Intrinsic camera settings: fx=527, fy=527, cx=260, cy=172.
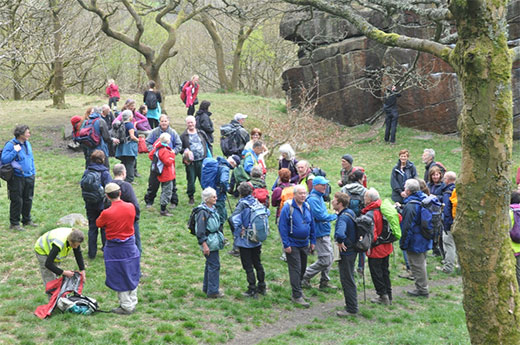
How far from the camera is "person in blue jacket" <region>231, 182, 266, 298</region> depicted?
8.30m

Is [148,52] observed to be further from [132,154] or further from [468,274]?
[468,274]

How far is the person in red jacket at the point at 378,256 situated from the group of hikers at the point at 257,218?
17 millimetres

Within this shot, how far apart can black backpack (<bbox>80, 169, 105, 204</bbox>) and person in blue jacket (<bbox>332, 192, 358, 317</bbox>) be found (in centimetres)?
388

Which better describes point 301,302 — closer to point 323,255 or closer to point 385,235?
point 323,255

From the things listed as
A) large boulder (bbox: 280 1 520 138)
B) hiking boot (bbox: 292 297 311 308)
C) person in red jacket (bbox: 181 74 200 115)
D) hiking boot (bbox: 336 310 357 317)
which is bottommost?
hiking boot (bbox: 336 310 357 317)

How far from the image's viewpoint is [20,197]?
1046 cm

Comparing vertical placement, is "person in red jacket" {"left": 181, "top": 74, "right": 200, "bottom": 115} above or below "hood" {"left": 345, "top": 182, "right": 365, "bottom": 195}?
above

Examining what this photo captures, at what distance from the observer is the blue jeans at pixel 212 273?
8312 mm

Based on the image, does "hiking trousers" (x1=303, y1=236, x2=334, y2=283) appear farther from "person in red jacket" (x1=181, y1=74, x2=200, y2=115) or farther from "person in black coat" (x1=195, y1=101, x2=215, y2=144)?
"person in red jacket" (x1=181, y1=74, x2=200, y2=115)

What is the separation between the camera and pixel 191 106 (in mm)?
17781

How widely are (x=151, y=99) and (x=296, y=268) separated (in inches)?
376

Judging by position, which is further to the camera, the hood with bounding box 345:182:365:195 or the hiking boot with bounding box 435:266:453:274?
the hiking boot with bounding box 435:266:453:274

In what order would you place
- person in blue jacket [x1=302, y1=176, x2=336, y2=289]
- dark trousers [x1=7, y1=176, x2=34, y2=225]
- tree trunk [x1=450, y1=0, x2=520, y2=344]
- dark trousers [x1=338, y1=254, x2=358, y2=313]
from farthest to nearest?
dark trousers [x1=7, y1=176, x2=34, y2=225], person in blue jacket [x1=302, y1=176, x2=336, y2=289], dark trousers [x1=338, y1=254, x2=358, y2=313], tree trunk [x1=450, y1=0, x2=520, y2=344]

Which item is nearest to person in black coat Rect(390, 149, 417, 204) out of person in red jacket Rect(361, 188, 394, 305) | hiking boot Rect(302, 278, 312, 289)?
person in red jacket Rect(361, 188, 394, 305)
